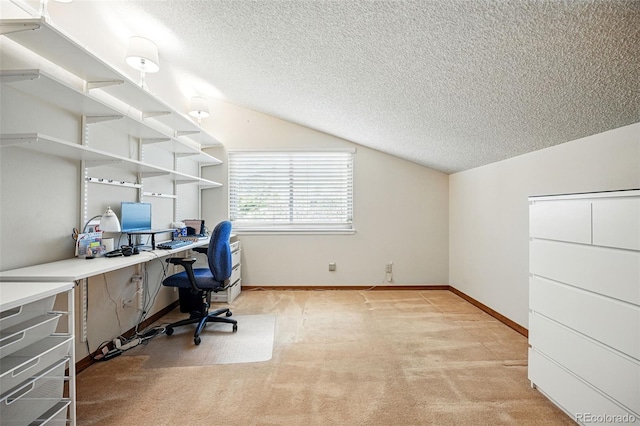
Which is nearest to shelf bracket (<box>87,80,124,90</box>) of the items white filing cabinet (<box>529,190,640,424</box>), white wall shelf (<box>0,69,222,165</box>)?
white wall shelf (<box>0,69,222,165</box>)

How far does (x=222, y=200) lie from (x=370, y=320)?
2600 millimetres

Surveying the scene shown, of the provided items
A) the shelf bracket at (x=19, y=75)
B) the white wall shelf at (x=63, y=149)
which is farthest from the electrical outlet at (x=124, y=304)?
the shelf bracket at (x=19, y=75)

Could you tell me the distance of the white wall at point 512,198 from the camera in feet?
6.06

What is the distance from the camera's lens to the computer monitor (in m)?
2.42

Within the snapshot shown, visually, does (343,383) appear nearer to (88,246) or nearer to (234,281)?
(88,246)

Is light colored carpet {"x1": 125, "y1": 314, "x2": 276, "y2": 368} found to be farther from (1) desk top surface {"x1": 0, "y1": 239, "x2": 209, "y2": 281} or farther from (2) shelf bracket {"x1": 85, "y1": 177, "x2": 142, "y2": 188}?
(2) shelf bracket {"x1": 85, "y1": 177, "x2": 142, "y2": 188}

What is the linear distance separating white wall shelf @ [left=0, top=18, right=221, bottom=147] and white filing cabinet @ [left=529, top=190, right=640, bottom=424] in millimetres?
2734

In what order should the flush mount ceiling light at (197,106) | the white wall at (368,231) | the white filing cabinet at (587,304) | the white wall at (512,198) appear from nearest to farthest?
1. the white filing cabinet at (587,304)
2. the white wall at (512,198)
3. the flush mount ceiling light at (197,106)
4. the white wall at (368,231)

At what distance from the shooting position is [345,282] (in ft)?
13.9

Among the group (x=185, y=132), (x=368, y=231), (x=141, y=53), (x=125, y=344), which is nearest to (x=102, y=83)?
(x=141, y=53)

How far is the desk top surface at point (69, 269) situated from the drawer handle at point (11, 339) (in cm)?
28

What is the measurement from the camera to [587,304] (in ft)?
4.78

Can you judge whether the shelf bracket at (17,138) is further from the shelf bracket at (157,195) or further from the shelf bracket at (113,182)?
the shelf bracket at (157,195)

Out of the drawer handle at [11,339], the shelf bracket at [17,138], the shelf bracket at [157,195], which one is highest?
the shelf bracket at [17,138]
